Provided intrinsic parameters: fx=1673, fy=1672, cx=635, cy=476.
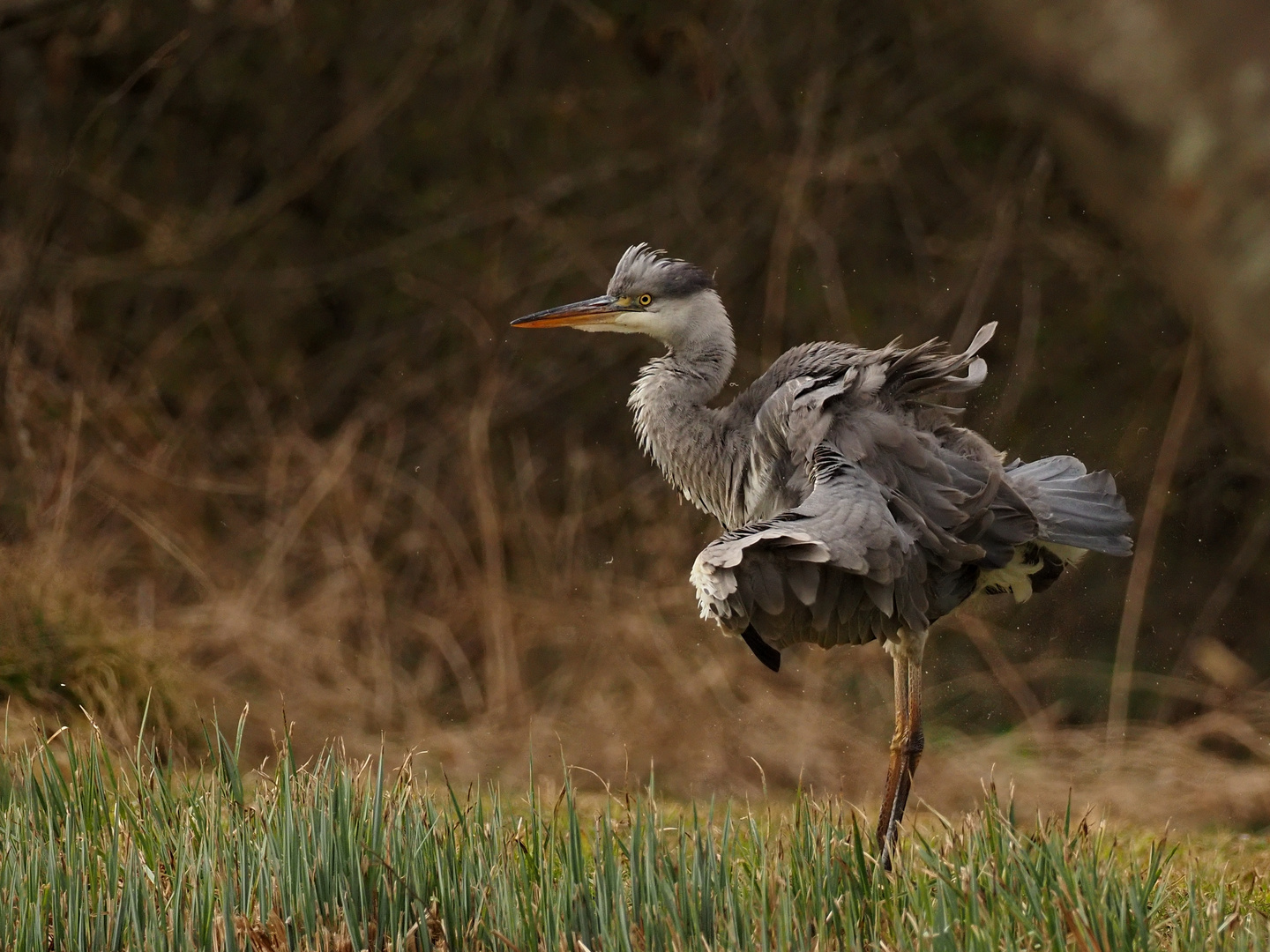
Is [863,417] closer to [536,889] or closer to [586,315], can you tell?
[586,315]

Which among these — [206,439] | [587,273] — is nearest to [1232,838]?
[587,273]

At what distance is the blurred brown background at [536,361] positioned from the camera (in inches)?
266

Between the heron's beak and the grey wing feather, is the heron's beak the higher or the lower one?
the higher one

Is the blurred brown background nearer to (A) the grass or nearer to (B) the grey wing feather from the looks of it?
(B) the grey wing feather

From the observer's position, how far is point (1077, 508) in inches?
160

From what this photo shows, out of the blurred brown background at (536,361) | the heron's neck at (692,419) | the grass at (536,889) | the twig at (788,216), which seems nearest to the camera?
the grass at (536,889)

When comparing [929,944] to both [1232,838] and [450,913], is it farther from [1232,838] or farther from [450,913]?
[1232,838]

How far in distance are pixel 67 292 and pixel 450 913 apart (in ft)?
18.6

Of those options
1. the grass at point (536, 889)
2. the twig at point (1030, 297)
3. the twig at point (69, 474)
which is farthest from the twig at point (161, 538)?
the grass at point (536, 889)

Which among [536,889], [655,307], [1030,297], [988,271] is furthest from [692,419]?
[1030,297]

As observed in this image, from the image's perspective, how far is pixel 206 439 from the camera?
791 centimetres

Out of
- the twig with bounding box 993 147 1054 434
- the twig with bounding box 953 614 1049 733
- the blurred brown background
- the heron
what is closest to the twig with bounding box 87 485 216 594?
the blurred brown background

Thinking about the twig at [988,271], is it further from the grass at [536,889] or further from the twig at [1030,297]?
the grass at [536,889]

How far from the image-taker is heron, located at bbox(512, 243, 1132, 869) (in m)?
3.48
